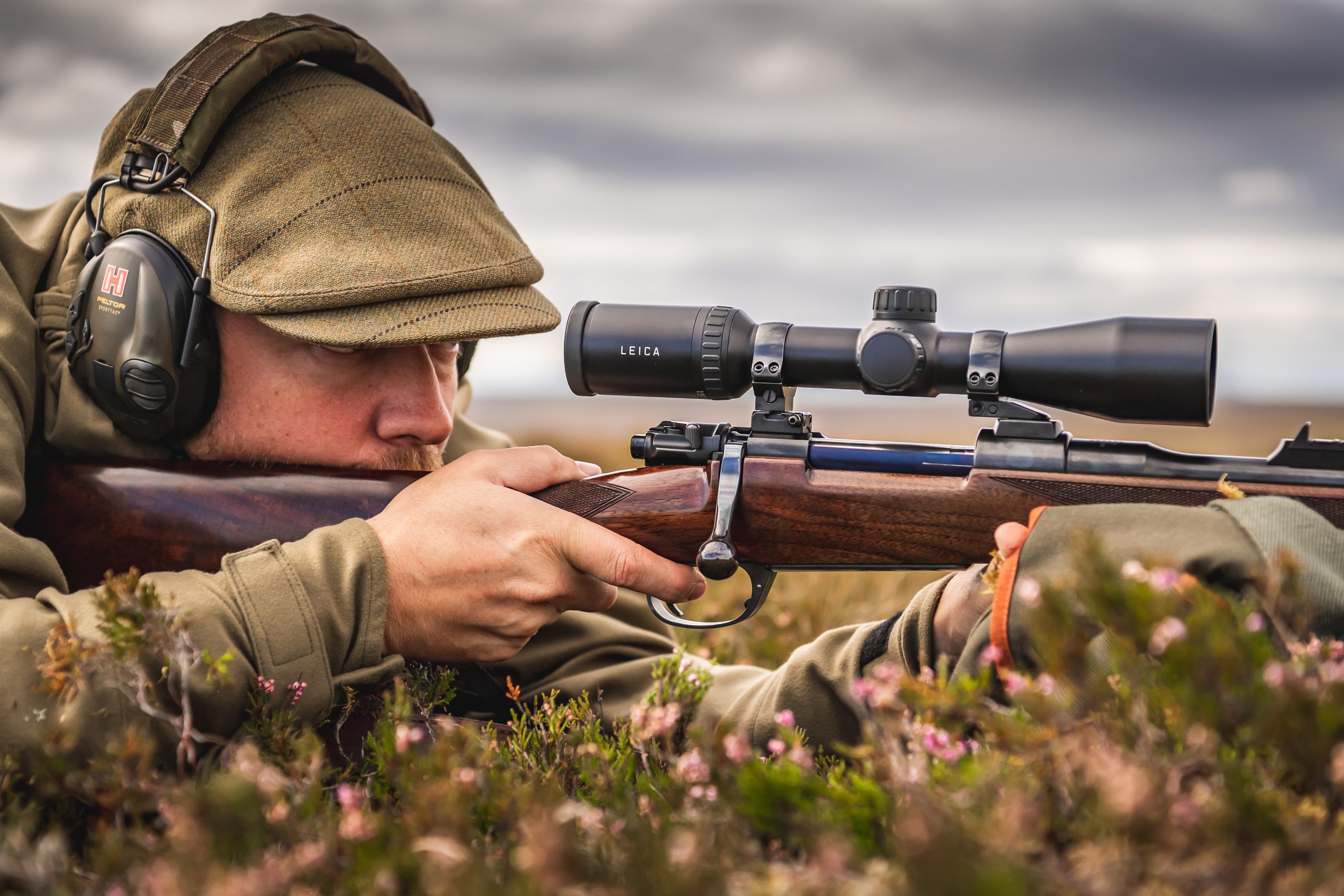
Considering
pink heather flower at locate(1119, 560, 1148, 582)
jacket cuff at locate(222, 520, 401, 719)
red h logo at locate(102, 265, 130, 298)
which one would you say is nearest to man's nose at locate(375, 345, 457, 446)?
jacket cuff at locate(222, 520, 401, 719)

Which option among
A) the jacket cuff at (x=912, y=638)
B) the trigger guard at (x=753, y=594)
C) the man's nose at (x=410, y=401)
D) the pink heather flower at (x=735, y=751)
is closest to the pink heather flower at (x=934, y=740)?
the pink heather flower at (x=735, y=751)

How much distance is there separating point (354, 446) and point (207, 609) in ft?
3.04

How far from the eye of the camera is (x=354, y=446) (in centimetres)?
309

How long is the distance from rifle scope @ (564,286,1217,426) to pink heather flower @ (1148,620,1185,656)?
120cm

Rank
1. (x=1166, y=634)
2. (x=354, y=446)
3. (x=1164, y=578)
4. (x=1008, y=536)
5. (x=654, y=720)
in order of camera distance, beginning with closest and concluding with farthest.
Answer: (x=1166, y=634) → (x=1164, y=578) → (x=654, y=720) → (x=1008, y=536) → (x=354, y=446)

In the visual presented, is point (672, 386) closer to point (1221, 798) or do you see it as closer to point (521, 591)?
point (521, 591)

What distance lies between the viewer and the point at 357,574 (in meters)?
2.46

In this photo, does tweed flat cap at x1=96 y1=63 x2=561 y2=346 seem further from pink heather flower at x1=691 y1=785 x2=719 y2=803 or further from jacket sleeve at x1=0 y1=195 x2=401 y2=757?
pink heather flower at x1=691 y1=785 x2=719 y2=803

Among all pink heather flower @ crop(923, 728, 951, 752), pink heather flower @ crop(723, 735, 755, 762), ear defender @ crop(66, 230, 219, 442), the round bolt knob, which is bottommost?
pink heather flower @ crop(723, 735, 755, 762)

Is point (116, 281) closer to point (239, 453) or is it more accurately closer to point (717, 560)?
point (239, 453)

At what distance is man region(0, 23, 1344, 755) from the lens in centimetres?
232

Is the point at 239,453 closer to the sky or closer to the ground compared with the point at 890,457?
closer to the ground

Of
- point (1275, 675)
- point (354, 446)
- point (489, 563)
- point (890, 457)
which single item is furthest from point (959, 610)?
point (354, 446)

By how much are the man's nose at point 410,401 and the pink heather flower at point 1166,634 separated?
2313mm
